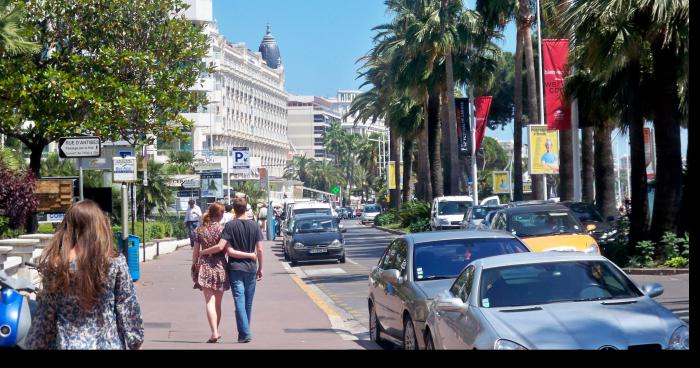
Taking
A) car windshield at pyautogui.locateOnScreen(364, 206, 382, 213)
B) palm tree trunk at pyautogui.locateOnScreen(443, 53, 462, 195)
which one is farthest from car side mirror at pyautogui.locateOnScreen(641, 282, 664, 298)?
car windshield at pyautogui.locateOnScreen(364, 206, 382, 213)

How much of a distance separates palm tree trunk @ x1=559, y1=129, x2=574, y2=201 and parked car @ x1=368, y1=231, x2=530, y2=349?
2496cm

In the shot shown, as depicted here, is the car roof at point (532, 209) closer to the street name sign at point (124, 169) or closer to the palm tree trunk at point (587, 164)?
the street name sign at point (124, 169)

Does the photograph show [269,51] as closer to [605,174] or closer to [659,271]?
[605,174]

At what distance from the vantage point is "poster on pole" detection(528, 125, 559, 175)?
124 feet

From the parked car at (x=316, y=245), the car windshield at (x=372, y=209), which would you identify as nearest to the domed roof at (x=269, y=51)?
the car windshield at (x=372, y=209)

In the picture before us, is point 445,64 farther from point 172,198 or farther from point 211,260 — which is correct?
point 211,260

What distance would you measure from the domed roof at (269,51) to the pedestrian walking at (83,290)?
17643 cm

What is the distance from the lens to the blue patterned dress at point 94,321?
621 centimetres

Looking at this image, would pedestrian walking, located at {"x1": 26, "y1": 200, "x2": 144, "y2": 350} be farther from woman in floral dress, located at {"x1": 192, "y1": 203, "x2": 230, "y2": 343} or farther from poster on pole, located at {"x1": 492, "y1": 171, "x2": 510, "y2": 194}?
poster on pole, located at {"x1": 492, "y1": 171, "x2": 510, "y2": 194}

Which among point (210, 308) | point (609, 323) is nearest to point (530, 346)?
point (609, 323)

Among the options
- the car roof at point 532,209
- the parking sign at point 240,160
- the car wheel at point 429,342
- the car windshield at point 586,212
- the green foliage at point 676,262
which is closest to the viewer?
the car wheel at point 429,342

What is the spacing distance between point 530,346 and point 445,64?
41223 millimetres

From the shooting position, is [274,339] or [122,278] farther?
[274,339]
